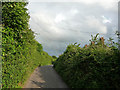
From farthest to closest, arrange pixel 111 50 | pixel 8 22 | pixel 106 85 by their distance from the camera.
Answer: pixel 8 22, pixel 111 50, pixel 106 85

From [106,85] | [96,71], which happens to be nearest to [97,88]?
[106,85]

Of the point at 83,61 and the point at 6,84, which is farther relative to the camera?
the point at 83,61

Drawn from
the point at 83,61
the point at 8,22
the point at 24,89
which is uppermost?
the point at 8,22

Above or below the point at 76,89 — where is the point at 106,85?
above

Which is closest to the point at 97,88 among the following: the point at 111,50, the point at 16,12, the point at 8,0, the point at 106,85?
the point at 106,85

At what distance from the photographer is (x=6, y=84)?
14.8 feet

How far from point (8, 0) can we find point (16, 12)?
0.62 meters

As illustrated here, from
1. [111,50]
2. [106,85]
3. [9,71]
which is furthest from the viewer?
[9,71]

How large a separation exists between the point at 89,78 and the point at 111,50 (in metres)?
1.66

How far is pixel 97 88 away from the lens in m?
4.25

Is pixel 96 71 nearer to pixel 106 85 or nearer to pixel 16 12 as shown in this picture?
pixel 106 85

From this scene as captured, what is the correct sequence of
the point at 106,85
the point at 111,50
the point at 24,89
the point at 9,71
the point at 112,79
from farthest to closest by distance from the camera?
the point at 24,89
the point at 9,71
the point at 111,50
the point at 106,85
the point at 112,79

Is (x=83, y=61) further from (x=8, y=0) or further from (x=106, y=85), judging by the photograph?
(x=8, y=0)

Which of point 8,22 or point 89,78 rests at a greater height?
point 8,22
